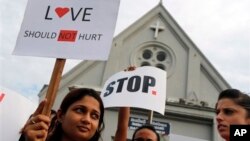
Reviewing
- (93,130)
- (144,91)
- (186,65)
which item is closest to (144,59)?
(186,65)

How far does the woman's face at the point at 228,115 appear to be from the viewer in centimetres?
221

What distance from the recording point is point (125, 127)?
130 inches

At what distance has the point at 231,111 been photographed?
90.4 inches

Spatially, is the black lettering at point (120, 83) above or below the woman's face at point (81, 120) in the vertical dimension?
above

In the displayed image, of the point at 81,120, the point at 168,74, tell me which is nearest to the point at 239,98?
the point at 81,120

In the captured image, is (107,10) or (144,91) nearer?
(107,10)

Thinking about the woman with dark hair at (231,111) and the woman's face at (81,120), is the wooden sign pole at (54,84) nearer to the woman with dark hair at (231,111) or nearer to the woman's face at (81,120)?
the woman's face at (81,120)

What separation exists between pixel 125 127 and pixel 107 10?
1095 millimetres

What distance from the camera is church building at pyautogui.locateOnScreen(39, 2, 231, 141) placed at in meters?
11.7

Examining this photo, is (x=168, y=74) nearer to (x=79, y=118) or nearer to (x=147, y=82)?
(x=147, y=82)

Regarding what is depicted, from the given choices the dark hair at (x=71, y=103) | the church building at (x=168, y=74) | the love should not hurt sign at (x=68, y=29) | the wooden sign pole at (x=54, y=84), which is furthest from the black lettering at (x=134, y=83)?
the church building at (x=168, y=74)

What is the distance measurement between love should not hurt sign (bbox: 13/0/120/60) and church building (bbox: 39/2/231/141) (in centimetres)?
860

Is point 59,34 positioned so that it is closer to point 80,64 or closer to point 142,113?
point 142,113

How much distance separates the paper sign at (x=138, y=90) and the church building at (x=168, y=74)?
6.59 meters
